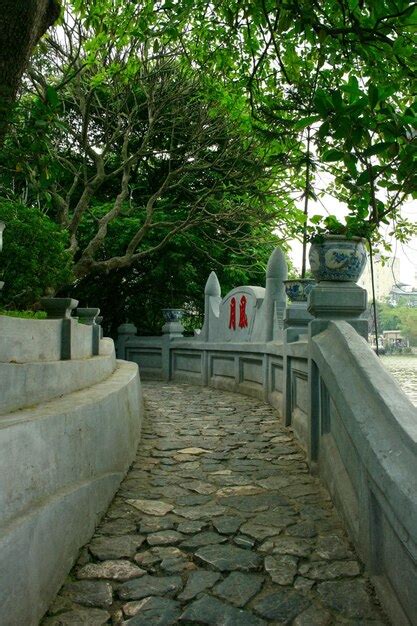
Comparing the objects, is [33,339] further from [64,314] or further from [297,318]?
[297,318]

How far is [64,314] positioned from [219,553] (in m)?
2.66

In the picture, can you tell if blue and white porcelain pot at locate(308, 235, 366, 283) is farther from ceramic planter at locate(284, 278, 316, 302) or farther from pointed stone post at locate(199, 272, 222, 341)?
pointed stone post at locate(199, 272, 222, 341)

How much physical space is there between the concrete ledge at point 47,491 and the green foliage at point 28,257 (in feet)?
14.0

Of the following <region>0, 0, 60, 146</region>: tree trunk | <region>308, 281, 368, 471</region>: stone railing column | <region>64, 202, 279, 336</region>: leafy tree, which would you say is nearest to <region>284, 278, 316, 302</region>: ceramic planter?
<region>308, 281, 368, 471</region>: stone railing column

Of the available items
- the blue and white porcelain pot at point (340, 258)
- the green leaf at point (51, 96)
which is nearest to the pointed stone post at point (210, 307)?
the blue and white porcelain pot at point (340, 258)

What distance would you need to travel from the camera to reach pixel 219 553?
3.28 meters

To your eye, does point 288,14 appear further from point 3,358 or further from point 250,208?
point 250,208

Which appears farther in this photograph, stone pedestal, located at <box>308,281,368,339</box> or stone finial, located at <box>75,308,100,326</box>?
stone finial, located at <box>75,308,100,326</box>

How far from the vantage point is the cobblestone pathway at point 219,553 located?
2611 mm

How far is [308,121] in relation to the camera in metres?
2.69

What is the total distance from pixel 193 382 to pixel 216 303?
2.15 meters

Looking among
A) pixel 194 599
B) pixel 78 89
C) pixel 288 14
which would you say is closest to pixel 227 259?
pixel 78 89

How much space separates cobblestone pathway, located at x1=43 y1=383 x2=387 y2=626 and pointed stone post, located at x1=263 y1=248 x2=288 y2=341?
376 centimetres

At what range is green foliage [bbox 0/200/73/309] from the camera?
782 cm
